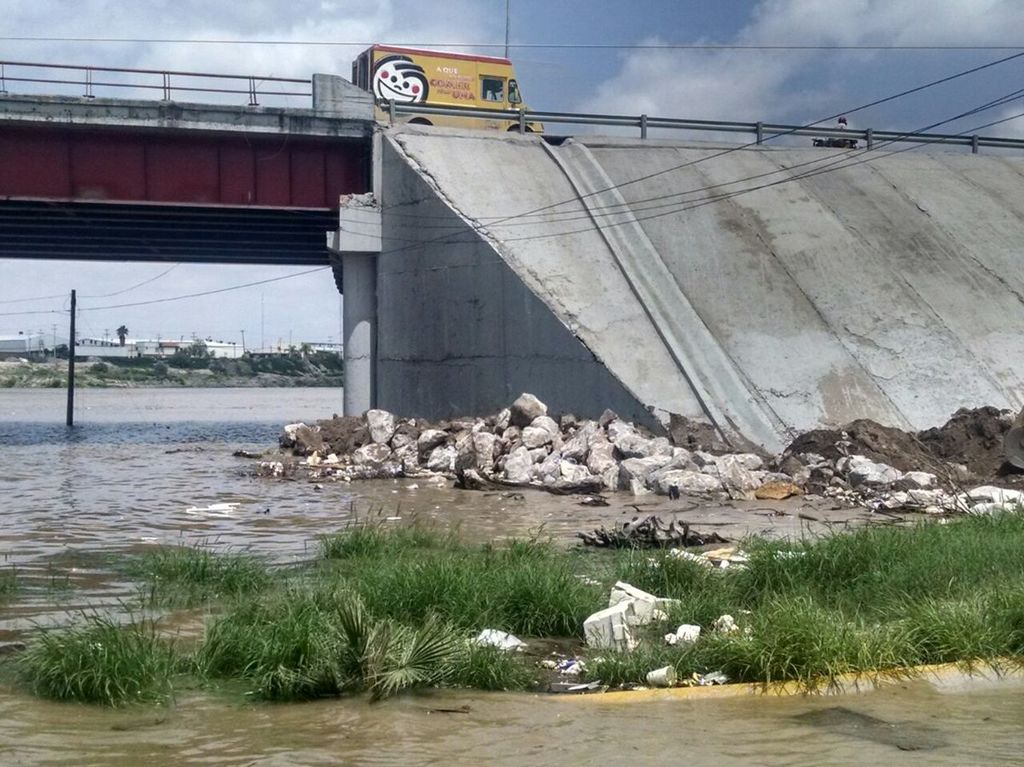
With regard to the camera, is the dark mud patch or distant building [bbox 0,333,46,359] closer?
the dark mud patch

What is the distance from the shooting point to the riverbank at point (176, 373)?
99625mm

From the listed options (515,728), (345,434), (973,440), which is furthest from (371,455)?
(515,728)

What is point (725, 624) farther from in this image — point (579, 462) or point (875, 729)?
point (579, 462)

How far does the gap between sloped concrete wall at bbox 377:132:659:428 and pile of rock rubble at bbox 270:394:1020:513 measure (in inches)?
29.9

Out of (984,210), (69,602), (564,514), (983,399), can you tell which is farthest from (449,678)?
(984,210)

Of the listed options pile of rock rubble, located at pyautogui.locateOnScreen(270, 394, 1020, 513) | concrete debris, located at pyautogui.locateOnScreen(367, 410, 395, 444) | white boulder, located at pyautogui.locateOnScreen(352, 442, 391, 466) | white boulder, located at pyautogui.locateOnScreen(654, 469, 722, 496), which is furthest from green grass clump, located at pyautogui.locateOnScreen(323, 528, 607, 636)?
concrete debris, located at pyautogui.locateOnScreen(367, 410, 395, 444)

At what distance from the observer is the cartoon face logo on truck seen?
37.2m

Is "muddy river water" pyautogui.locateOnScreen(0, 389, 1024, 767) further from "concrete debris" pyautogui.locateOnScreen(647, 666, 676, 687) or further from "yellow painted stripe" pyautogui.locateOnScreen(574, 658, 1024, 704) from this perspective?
"concrete debris" pyautogui.locateOnScreen(647, 666, 676, 687)

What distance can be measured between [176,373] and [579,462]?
92352 millimetres

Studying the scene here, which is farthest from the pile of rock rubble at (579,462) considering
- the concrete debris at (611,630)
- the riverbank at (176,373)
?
the riverbank at (176,373)

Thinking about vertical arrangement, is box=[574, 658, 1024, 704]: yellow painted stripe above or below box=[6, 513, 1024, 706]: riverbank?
below

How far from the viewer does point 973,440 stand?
18781mm

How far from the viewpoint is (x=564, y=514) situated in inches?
623

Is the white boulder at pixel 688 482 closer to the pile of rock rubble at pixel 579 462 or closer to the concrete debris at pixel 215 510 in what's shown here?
the pile of rock rubble at pixel 579 462
